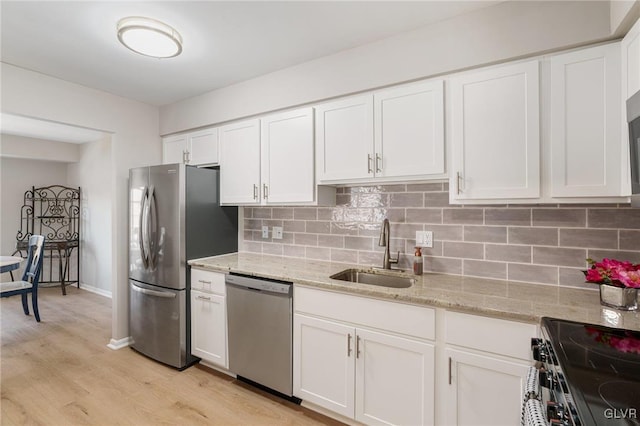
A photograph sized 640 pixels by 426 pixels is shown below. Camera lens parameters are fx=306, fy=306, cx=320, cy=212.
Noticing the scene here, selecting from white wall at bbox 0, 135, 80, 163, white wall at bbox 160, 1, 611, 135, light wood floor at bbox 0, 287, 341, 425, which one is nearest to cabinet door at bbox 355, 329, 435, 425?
light wood floor at bbox 0, 287, 341, 425

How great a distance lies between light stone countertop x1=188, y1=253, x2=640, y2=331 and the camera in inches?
53.8

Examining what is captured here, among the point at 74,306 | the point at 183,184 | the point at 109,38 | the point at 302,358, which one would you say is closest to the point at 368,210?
the point at 302,358

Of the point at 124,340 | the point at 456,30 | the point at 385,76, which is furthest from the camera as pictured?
the point at 124,340

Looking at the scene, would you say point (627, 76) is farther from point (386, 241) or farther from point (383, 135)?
point (386, 241)

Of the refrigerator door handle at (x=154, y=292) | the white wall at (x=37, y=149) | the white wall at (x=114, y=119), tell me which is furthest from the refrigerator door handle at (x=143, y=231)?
the white wall at (x=37, y=149)

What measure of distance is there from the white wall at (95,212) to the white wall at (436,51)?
11.0ft

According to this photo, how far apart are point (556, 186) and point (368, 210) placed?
1210mm

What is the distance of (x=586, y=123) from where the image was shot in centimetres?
153

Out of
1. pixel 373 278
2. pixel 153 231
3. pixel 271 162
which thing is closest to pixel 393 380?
pixel 373 278

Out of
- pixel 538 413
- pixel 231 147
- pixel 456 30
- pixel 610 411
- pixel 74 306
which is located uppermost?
pixel 456 30

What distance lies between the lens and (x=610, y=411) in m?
0.78

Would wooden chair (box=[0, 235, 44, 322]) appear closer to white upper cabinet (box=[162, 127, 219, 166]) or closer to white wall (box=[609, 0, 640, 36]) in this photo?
white upper cabinet (box=[162, 127, 219, 166])

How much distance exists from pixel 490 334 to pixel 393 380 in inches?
23.6

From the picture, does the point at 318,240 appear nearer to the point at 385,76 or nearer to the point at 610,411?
the point at 385,76
